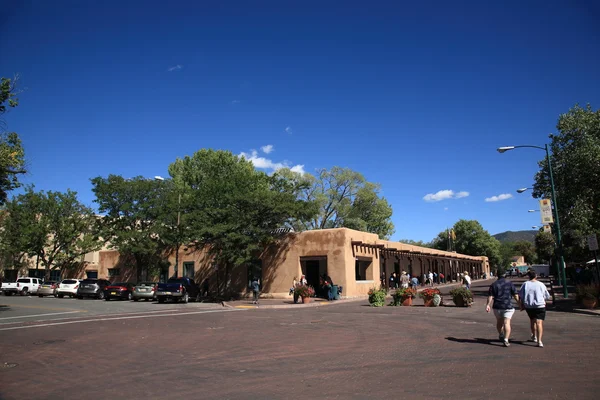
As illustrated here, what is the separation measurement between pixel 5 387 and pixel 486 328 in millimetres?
11672

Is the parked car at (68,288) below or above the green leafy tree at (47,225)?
below

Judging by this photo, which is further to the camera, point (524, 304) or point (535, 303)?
point (524, 304)

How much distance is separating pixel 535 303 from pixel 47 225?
4349cm

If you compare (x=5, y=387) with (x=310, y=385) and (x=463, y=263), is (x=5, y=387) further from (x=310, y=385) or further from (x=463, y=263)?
(x=463, y=263)

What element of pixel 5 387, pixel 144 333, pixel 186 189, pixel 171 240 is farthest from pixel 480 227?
pixel 5 387

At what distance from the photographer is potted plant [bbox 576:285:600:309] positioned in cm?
1672

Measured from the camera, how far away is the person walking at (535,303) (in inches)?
368

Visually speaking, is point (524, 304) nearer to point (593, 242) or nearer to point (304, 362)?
point (304, 362)

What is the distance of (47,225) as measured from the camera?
4159cm

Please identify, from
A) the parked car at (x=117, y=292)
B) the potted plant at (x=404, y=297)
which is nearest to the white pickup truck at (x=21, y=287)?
the parked car at (x=117, y=292)

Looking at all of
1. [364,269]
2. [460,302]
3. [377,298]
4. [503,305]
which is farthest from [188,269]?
[503,305]

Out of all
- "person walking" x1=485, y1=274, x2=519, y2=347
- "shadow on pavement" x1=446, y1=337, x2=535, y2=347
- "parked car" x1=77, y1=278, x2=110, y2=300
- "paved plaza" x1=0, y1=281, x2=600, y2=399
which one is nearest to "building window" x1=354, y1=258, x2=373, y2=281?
"parked car" x1=77, y1=278, x2=110, y2=300

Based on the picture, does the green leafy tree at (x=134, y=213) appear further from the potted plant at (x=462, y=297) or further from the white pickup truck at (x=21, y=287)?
the potted plant at (x=462, y=297)

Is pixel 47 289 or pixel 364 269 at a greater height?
pixel 364 269
